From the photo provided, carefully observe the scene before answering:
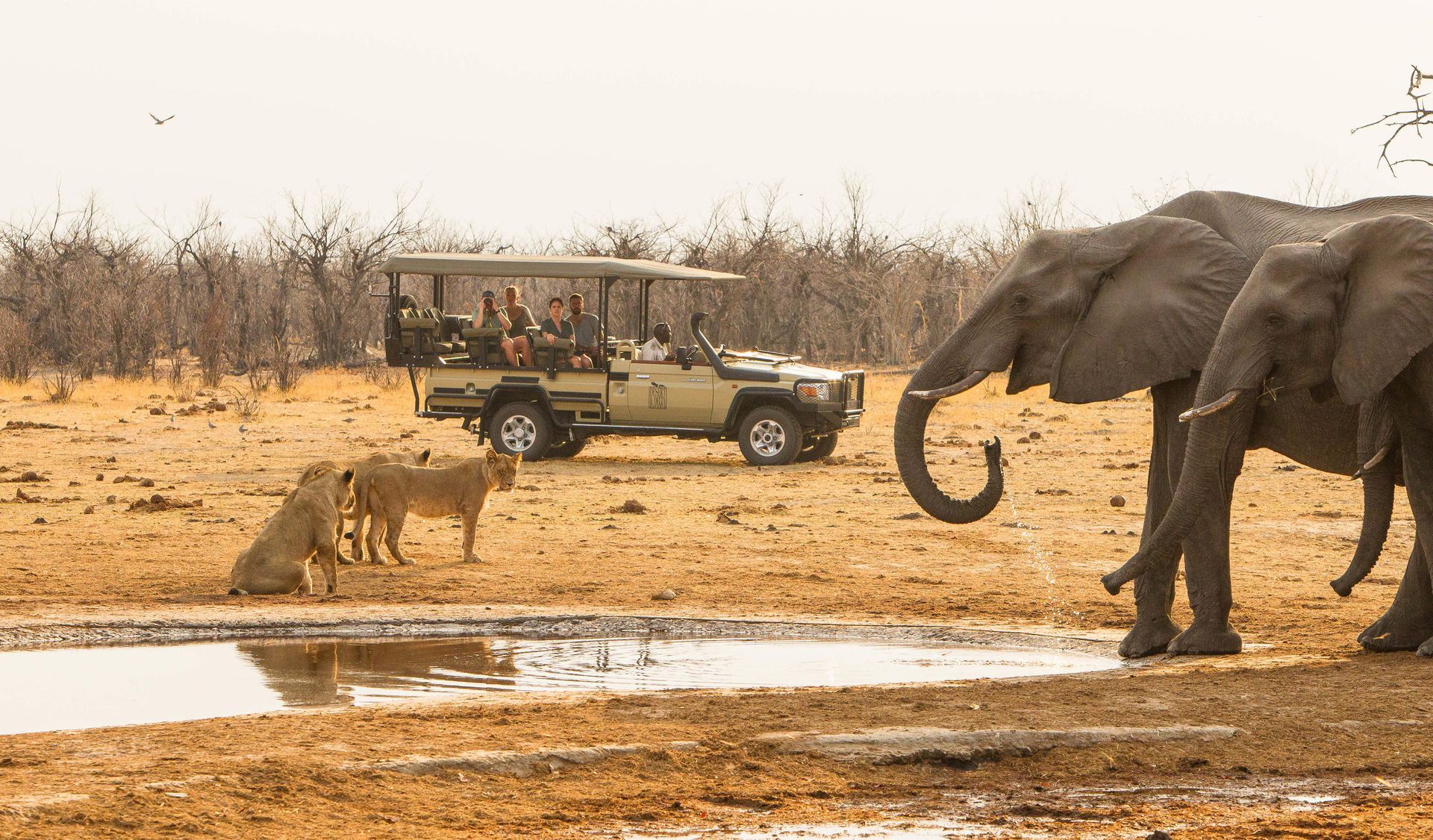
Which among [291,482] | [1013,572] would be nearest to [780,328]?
[291,482]

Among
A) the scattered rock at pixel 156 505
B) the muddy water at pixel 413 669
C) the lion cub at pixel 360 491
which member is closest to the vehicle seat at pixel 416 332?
the scattered rock at pixel 156 505

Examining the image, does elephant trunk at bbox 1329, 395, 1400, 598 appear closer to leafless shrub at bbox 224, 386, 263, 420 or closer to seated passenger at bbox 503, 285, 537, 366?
seated passenger at bbox 503, 285, 537, 366

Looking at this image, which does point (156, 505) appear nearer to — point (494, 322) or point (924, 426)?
point (494, 322)

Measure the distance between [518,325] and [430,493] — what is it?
7.99 meters

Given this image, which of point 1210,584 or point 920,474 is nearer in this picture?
point 1210,584

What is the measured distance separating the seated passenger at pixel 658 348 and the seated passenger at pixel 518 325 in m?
1.29

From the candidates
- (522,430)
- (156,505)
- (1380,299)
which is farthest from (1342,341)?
(522,430)

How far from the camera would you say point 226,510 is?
16.0 metres

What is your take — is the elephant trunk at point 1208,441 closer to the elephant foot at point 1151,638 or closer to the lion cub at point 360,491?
the elephant foot at point 1151,638

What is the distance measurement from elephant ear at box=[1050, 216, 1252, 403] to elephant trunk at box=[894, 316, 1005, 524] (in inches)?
21.9

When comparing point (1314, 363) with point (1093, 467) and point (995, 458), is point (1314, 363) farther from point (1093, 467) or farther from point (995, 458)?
point (1093, 467)

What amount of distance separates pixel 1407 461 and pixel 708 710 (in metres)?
3.69

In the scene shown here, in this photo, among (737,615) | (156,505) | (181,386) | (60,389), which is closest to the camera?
(737,615)

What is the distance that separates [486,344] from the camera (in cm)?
2008
